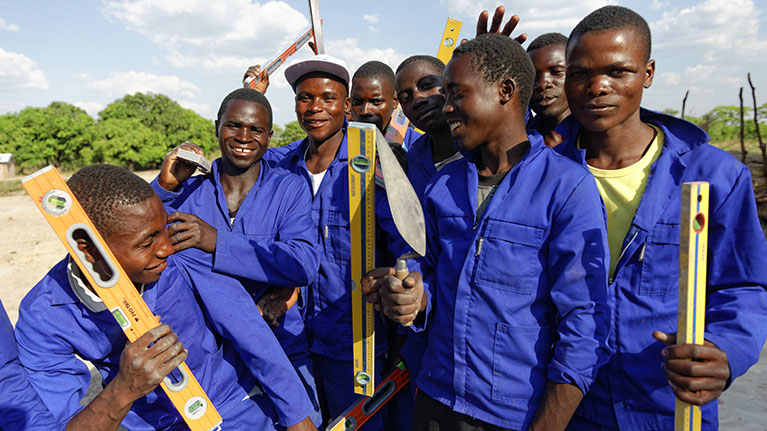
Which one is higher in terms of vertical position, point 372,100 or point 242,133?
point 372,100

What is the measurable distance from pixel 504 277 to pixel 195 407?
4.43ft

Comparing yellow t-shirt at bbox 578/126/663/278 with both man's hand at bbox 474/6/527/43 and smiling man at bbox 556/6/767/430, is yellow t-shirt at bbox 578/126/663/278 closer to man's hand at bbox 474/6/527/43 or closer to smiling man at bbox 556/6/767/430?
smiling man at bbox 556/6/767/430

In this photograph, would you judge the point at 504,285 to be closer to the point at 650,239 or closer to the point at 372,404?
the point at 650,239

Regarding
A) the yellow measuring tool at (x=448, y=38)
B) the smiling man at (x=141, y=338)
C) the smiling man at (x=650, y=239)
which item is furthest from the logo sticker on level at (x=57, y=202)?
the yellow measuring tool at (x=448, y=38)

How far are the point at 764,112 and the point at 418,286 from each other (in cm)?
1564

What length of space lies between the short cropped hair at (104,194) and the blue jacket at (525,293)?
1.27m

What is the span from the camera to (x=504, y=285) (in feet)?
5.57

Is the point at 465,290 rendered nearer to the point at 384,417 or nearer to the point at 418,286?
the point at 418,286

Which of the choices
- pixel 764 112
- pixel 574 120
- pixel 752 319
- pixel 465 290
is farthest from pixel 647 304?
pixel 764 112

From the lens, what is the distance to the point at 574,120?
2010mm

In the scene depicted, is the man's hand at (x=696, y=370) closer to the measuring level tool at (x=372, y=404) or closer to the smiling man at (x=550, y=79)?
the measuring level tool at (x=372, y=404)

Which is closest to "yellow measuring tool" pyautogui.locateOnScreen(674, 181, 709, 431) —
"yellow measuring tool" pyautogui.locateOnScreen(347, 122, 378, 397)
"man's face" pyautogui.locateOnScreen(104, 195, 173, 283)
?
"yellow measuring tool" pyautogui.locateOnScreen(347, 122, 378, 397)

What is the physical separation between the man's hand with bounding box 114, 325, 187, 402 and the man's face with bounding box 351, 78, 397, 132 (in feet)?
7.08

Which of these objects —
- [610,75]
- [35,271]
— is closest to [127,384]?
[610,75]
